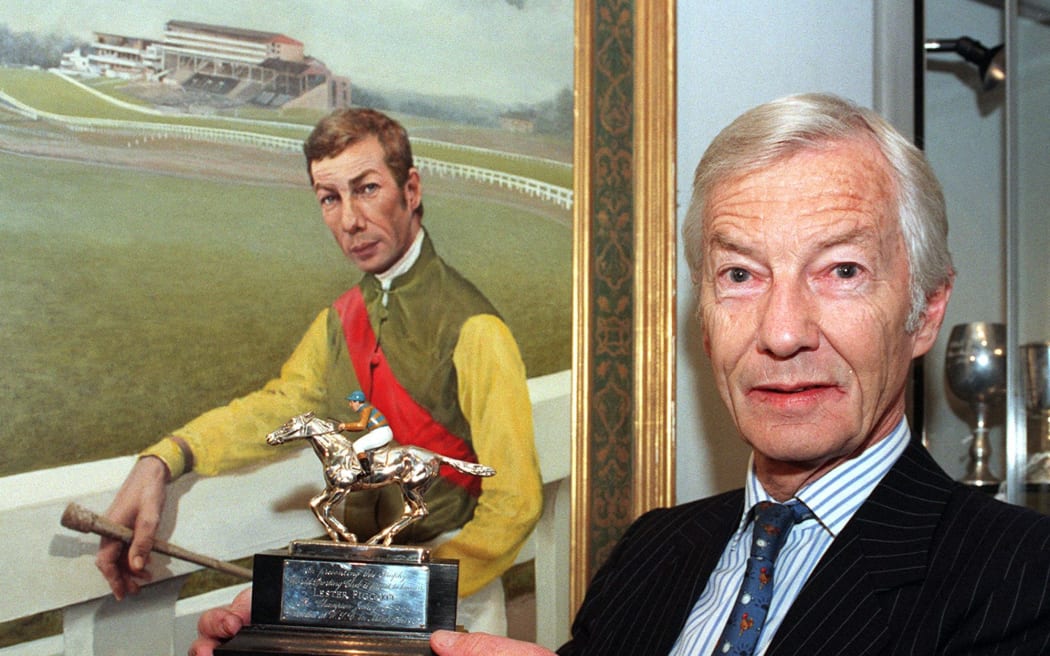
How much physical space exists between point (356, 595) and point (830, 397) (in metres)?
0.72

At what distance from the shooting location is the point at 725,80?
264 cm

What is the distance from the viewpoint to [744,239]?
1.64 meters

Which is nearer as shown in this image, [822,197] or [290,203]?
[822,197]

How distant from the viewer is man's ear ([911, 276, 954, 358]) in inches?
65.5

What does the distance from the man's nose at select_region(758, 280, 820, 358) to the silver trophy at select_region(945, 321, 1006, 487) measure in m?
1.23

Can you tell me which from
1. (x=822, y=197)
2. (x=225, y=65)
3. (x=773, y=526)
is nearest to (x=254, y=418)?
(x=225, y=65)

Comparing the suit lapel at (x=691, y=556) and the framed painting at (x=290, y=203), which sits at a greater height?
the framed painting at (x=290, y=203)

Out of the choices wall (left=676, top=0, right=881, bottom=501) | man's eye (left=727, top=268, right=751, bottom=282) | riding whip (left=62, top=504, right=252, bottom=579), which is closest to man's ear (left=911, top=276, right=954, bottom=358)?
man's eye (left=727, top=268, right=751, bottom=282)

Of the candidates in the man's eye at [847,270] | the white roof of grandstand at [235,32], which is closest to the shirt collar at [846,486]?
the man's eye at [847,270]

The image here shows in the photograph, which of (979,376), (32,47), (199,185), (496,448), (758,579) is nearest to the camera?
(758,579)

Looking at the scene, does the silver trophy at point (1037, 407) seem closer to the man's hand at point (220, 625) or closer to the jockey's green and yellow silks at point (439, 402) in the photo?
the jockey's green and yellow silks at point (439, 402)

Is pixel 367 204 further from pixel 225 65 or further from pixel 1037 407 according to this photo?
pixel 1037 407

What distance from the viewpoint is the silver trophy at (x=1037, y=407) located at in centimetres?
245

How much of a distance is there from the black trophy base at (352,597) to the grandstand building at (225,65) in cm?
86
